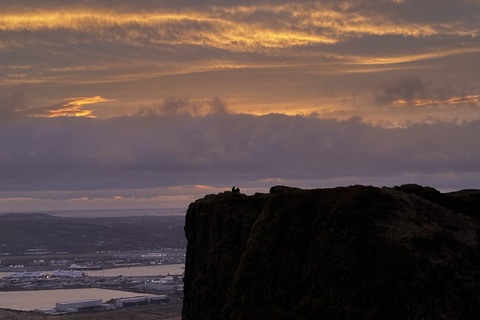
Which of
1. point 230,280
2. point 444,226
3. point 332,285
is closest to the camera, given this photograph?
point 332,285

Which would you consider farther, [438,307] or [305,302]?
[305,302]

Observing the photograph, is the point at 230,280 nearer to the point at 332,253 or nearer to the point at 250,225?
the point at 250,225

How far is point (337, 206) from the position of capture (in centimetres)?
4756

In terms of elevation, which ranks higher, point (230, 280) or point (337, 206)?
point (337, 206)

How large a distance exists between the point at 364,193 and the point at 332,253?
4.31m

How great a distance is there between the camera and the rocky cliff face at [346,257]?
1678 inches

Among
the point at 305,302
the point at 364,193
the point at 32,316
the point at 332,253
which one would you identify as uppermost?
the point at 364,193

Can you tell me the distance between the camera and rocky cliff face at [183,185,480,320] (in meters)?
42.6

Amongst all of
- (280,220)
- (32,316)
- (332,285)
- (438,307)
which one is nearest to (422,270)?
(438,307)

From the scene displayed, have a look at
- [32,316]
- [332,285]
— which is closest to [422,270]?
[332,285]

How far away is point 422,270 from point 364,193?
276 inches

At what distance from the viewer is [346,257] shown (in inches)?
1789

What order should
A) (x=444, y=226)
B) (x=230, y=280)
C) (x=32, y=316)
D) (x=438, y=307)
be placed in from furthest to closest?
(x=32, y=316), (x=230, y=280), (x=444, y=226), (x=438, y=307)

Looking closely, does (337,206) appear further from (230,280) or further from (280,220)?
(230,280)
